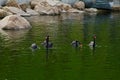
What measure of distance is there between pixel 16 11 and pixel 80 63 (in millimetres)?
54161

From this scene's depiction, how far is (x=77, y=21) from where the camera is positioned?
91188mm

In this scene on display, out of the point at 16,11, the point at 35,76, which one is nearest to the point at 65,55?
the point at 35,76

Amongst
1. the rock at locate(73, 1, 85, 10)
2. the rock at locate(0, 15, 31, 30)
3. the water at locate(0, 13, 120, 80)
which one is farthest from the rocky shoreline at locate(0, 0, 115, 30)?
the water at locate(0, 13, 120, 80)

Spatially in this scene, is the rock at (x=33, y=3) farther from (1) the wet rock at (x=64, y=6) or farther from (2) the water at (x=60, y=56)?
(2) the water at (x=60, y=56)

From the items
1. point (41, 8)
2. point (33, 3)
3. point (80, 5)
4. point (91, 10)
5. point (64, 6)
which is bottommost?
point (91, 10)

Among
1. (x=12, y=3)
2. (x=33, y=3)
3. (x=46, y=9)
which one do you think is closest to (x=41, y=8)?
(x=46, y=9)

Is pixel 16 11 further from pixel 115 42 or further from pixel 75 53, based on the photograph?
pixel 75 53

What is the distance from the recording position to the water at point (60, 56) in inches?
1644

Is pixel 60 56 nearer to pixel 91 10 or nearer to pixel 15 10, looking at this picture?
pixel 15 10

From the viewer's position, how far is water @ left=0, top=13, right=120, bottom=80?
41750mm

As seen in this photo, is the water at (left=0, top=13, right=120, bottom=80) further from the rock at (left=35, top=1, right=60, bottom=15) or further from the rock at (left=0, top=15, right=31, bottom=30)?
the rock at (left=35, top=1, right=60, bottom=15)

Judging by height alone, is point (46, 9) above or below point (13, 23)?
below

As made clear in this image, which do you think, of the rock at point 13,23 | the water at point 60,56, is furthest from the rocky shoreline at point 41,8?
the water at point 60,56

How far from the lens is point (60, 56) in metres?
50.7
